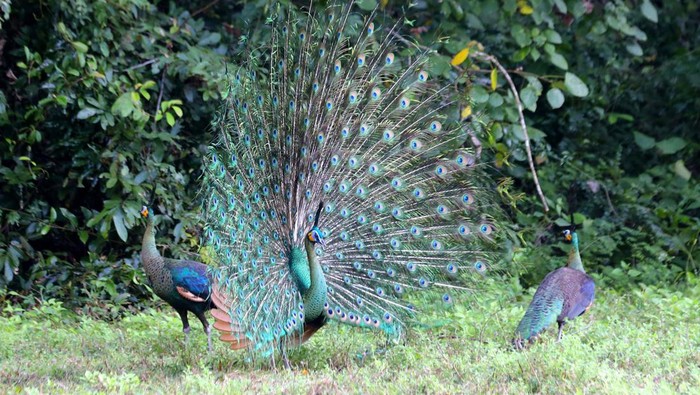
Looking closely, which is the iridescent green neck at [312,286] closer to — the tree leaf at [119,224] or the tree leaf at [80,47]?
the tree leaf at [119,224]

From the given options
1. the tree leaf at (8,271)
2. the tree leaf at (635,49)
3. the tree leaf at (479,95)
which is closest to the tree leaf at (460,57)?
the tree leaf at (479,95)

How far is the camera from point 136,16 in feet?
27.6

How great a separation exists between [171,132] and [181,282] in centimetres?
303

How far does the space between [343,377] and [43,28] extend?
4.77 m

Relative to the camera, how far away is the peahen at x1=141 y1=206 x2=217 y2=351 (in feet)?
20.1

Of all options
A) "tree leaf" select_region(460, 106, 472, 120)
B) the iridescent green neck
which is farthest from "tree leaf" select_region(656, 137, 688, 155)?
the iridescent green neck

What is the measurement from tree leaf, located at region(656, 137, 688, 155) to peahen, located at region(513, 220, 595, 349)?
4.11m

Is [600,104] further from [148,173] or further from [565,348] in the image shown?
[565,348]

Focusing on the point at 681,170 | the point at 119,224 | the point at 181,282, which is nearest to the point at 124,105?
the point at 119,224

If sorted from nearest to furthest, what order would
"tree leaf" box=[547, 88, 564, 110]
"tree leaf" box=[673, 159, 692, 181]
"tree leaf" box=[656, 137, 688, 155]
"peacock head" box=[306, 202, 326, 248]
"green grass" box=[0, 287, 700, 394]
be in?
"green grass" box=[0, 287, 700, 394] → "peacock head" box=[306, 202, 326, 248] → "tree leaf" box=[547, 88, 564, 110] → "tree leaf" box=[673, 159, 692, 181] → "tree leaf" box=[656, 137, 688, 155]

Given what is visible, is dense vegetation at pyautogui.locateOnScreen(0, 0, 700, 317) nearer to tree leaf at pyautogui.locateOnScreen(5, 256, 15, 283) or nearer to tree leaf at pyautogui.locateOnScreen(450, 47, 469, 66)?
tree leaf at pyautogui.locateOnScreen(5, 256, 15, 283)

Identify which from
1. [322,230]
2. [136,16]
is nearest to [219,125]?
[322,230]

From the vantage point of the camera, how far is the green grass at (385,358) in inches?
191

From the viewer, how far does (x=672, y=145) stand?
10.1 m
